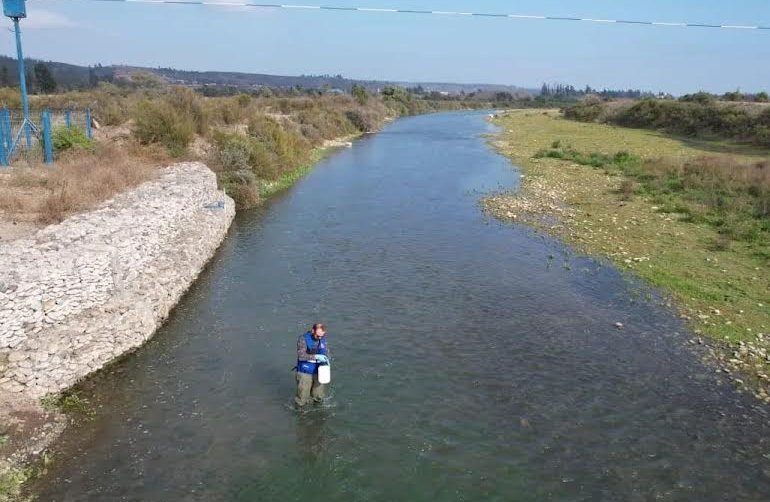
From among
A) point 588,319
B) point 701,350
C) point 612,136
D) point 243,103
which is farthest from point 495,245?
point 612,136

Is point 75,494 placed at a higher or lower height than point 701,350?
lower

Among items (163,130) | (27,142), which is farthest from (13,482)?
(163,130)

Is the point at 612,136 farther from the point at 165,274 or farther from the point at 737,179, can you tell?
the point at 165,274

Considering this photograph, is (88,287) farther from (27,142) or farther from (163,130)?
(163,130)

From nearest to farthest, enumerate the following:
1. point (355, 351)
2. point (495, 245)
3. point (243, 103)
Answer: point (355, 351), point (495, 245), point (243, 103)

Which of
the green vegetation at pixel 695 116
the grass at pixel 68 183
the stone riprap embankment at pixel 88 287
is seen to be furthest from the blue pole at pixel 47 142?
the green vegetation at pixel 695 116

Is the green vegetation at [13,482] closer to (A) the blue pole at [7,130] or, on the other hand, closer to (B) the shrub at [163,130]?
(A) the blue pole at [7,130]
